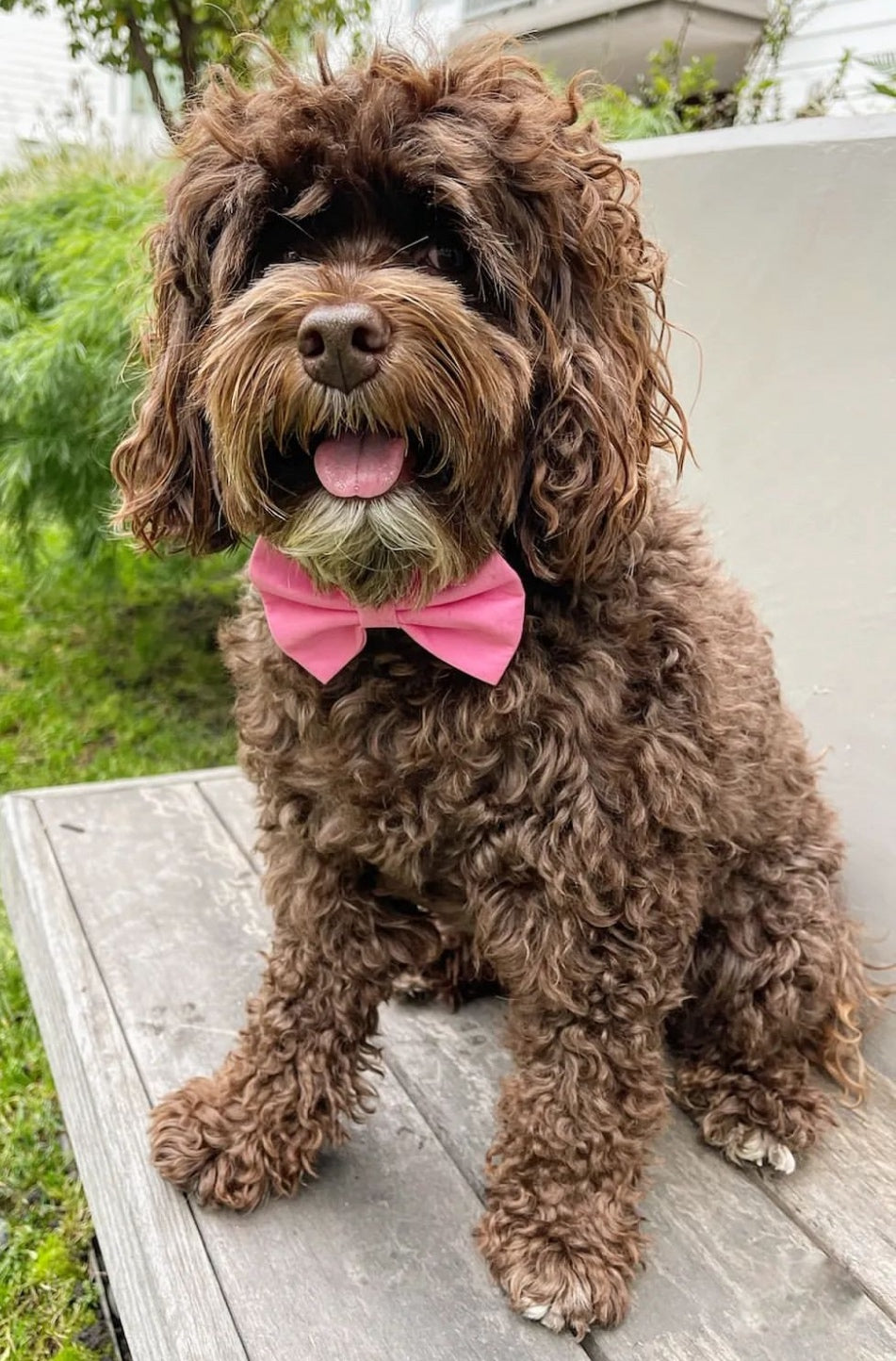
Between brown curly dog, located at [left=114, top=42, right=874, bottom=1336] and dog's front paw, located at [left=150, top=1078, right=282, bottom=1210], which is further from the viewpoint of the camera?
dog's front paw, located at [left=150, top=1078, right=282, bottom=1210]

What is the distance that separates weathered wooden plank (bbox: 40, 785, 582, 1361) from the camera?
1916mm

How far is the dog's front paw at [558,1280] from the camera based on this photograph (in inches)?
76.4

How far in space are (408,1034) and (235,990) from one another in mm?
443

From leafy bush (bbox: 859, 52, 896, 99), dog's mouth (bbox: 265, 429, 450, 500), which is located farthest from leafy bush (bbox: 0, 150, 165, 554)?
leafy bush (bbox: 859, 52, 896, 99)

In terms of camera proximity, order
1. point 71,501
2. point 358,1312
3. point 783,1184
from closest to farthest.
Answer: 1. point 358,1312
2. point 783,1184
3. point 71,501

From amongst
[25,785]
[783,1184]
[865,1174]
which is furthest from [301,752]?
[25,785]

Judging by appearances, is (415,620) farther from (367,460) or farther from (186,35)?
(186,35)

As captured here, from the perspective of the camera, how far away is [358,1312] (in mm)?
1944

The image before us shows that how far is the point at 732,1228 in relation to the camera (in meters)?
2.16

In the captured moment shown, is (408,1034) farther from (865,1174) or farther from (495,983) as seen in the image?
(865,1174)

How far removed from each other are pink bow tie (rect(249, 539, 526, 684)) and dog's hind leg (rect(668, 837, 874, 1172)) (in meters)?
0.88

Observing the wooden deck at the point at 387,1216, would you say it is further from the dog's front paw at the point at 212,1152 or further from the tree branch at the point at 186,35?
the tree branch at the point at 186,35

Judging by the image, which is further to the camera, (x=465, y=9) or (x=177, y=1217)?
(x=465, y=9)

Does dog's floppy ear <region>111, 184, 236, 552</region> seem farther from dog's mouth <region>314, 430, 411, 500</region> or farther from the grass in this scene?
the grass
